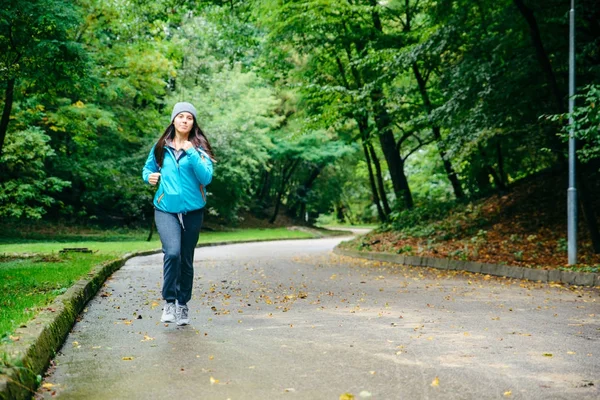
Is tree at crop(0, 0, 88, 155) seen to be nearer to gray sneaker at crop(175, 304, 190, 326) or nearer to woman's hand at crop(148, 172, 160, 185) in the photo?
woman's hand at crop(148, 172, 160, 185)

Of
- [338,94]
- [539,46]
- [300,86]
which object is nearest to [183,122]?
[539,46]

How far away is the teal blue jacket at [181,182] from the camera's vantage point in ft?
19.7

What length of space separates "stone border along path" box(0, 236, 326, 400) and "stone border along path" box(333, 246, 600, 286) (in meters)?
7.60

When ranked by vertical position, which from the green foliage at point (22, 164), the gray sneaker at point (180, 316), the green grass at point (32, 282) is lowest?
the gray sneaker at point (180, 316)

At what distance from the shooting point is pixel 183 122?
6.14 m

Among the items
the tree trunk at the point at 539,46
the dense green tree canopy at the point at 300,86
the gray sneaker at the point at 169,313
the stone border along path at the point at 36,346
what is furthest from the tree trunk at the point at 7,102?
the tree trunk at the point at 539,46

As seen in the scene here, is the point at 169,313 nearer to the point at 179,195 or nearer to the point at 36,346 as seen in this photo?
the point at 179,195

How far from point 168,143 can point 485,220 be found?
1367 centimetres

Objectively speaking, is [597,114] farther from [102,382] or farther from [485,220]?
[485,220]

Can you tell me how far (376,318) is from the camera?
6812 millimetres

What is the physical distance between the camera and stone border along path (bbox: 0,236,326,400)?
348cm

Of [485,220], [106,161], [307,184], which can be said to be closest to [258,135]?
[106,161]

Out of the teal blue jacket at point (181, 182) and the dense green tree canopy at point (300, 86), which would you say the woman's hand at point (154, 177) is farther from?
the dense green tree canopy at point (300, 86)

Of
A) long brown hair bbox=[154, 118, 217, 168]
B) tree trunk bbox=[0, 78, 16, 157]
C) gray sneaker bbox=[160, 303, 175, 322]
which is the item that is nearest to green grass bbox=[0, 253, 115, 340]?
gray sneaker bbox=[160, 303, 175, 322]
